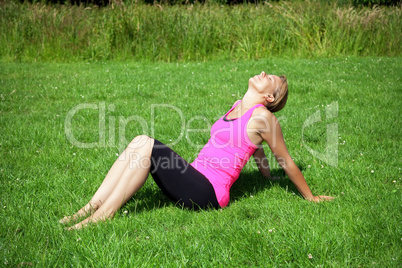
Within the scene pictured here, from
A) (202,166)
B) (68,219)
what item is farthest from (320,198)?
(68,219)

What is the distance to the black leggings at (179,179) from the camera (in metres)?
3.31

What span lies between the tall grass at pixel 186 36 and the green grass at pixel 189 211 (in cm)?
312

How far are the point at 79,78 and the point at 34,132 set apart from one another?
12.4 feet

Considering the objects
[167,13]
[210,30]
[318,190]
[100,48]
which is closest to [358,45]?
[210,30]

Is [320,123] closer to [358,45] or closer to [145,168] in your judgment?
[145,168]

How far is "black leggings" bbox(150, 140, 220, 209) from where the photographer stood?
10.9ft

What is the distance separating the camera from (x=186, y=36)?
11.1 meters

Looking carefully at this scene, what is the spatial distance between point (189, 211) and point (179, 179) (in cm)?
35

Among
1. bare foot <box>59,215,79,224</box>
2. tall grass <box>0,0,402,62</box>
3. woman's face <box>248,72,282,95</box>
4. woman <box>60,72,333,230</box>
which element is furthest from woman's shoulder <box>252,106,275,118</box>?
tall grass <box>0,0,402,62</box>

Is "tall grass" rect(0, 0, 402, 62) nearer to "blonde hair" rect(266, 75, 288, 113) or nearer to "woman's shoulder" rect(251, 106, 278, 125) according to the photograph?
"blonde hair" rect(266, 75, 288, 113)

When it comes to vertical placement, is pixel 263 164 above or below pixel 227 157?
below

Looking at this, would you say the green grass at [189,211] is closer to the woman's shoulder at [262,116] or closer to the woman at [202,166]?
the woman at [202,166]

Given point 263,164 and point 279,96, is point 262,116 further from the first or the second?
point 263,164

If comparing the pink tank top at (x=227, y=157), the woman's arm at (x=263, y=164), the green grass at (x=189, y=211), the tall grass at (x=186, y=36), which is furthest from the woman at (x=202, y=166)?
the tall grass at (x=186, y=36)
